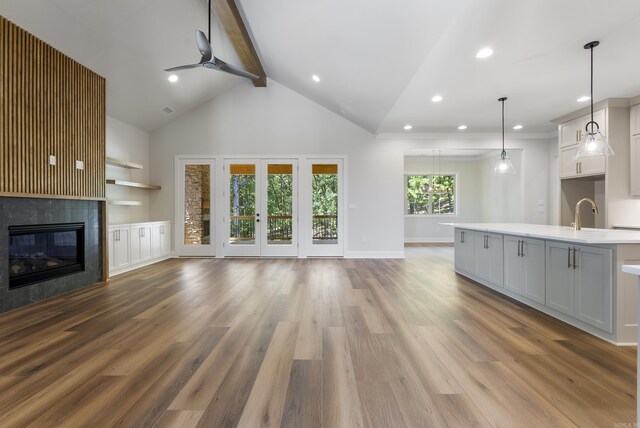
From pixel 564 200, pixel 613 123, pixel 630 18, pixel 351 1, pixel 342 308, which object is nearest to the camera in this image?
pixel 630 18

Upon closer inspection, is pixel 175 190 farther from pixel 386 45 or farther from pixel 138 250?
pixel 386 45

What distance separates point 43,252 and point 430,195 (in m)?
9.81

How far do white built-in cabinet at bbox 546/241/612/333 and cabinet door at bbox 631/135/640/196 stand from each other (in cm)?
269

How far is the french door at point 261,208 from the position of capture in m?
6.97

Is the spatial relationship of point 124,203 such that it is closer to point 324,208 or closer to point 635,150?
point 324,208

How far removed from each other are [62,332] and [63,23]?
3.73 metres

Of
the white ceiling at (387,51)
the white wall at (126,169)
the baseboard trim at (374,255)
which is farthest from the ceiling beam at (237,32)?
the baseboard trim at (374,255)

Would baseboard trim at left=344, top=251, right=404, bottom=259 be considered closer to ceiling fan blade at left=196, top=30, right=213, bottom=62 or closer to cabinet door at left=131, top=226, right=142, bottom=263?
cabinet door at left=131, top=226, right=142, bottom=263

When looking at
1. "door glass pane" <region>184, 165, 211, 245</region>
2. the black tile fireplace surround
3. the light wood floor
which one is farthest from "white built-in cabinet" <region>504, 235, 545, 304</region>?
"door glass pane" <region>184, 165, 211, 245</region>

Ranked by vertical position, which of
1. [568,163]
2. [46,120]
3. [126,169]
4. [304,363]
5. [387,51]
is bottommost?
[304,363]

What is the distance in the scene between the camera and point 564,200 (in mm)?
5441

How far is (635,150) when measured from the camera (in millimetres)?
4363

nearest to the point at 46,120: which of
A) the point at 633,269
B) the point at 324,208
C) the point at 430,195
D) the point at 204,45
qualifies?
the point at 204,45

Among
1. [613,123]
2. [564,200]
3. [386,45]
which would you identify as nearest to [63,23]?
[386,45]
